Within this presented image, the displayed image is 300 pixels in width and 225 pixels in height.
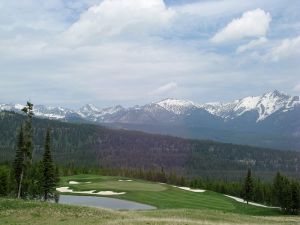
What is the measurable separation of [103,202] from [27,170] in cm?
1689

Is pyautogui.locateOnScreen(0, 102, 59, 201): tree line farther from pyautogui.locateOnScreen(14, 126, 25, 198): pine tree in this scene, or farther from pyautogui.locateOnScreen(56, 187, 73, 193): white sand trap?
pyautogui.locateOnScreen(56, 187, 73, 193): white sand trap

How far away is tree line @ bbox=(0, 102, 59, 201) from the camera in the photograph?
8200 cm

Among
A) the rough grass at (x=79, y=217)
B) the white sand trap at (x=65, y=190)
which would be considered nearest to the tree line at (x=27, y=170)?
the white sand trap at (x=65, y=190)

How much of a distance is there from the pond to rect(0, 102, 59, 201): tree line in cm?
400

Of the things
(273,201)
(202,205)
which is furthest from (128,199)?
(273,201)

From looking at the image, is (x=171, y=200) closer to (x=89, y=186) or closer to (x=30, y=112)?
(x=89, y=186)

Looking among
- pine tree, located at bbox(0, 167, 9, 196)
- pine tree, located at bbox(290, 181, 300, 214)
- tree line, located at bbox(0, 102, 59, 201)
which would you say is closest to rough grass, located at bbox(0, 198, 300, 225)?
tree line, located at bbox(0, 102, 59, 201)

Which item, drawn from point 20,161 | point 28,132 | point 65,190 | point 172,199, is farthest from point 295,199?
point 28,132

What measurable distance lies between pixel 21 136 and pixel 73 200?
24.1 meters

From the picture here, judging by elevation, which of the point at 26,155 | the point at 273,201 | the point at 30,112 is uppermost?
the point at 30,112

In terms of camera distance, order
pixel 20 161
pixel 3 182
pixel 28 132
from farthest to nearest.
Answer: pixel 3 182 < pixel 20 161 < pixel 28 132

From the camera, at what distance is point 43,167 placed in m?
97.4

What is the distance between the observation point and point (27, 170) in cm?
9919

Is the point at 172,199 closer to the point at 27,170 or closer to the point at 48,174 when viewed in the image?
the point at 48,174
